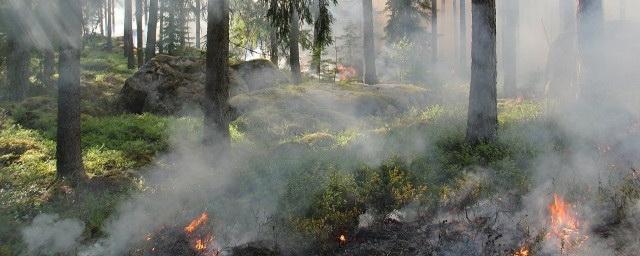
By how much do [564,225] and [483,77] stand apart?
388cm

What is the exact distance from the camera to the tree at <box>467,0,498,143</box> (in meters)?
9.09

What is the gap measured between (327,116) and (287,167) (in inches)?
219

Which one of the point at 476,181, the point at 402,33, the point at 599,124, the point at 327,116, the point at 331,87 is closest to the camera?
the point at 476,181

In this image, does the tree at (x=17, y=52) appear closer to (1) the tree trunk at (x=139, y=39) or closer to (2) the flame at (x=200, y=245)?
(1) the tree trunk at (x=139, y=39)

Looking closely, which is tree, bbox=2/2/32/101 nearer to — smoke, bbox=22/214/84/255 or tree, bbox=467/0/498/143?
smoke, bbox=22/214/84/255

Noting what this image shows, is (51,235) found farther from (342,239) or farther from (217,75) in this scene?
(342,239)

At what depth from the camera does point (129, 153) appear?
1112 cm

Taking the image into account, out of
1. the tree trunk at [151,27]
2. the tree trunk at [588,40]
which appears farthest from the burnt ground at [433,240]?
the tree trunk at [151,27]

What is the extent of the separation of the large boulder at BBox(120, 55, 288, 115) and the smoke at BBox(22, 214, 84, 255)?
894cm

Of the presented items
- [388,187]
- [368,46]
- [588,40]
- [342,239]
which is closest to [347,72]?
[368,46]

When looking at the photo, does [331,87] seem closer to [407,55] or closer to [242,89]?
[242,89]

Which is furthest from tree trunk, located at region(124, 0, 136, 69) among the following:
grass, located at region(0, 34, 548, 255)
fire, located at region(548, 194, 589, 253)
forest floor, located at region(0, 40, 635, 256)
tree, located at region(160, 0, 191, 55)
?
fire, located at region(548, 194, 589, 253)

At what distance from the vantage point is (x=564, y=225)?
6094 mm

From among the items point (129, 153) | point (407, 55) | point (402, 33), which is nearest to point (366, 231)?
point (129, 153)
